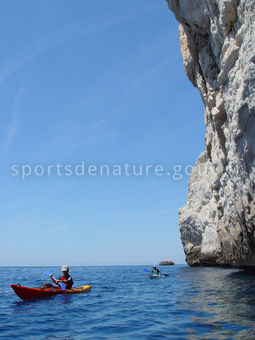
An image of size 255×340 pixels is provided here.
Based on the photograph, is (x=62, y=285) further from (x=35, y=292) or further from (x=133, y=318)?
(x=133, y=318)

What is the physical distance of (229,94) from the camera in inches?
883

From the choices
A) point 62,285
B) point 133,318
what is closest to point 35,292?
point 62,285

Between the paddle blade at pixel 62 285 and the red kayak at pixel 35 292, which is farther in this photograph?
the paddle blade at pixel 62 285

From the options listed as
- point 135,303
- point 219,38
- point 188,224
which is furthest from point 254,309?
point 188,224

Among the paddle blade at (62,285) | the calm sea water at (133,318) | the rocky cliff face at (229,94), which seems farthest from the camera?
the rocky cliff face at (229,94)

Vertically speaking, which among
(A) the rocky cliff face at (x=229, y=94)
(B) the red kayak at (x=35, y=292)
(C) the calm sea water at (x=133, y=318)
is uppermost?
(A) the rocky cliff face at (x=229, y=94)

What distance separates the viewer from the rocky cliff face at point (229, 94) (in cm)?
1931

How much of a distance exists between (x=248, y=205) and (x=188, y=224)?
28.1 metres

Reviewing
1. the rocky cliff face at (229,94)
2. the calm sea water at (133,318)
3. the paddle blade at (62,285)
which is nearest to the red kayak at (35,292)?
the paddle blade at (62,285)

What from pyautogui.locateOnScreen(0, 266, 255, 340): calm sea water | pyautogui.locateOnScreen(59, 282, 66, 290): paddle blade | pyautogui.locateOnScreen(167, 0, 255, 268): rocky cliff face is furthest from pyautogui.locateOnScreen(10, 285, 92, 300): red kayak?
pyautogui.locateOnScreen(167, 0, 255, 268): rocky cliff face

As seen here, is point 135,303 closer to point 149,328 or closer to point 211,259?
point 149,328

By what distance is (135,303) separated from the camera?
14.5 m

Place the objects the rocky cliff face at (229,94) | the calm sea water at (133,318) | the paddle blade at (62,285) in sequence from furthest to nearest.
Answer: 1. the rocky cliff face at (229,94)
2. the paddle blade at (62,285)
3. the calm sea water at (133,318)

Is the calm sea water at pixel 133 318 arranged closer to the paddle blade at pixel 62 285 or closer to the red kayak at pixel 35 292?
the red kayak at pixel 35 292
